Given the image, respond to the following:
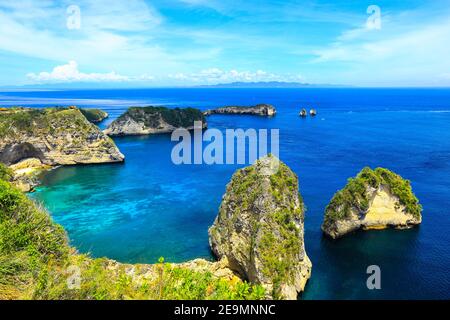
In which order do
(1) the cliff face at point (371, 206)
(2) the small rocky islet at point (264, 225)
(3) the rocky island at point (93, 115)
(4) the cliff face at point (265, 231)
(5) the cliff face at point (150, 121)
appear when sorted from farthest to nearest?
1. (3) the rocky island at point (93, 115)
2. (5) the cliff face at point (150, 121)
3. (1) the cliff face at point (371, 206)
4. (4) the cliff face at point (265, 231)
5. (2) the small rocky islet at point (264, 225)

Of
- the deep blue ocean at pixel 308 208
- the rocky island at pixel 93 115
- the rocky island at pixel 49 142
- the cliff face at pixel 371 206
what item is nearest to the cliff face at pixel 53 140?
the rocky island at pixel 49 142

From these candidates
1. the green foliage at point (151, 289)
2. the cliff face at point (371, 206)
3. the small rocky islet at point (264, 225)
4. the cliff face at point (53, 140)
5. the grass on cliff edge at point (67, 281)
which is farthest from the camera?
the cliff face at point (53, 140)

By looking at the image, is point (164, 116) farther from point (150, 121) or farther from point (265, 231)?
point (265, 231)

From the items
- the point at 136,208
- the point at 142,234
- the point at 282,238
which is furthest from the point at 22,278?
the point at 136,208

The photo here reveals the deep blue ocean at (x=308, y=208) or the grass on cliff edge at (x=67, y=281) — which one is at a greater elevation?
the grass on cliff edge at (x=67, y=281)

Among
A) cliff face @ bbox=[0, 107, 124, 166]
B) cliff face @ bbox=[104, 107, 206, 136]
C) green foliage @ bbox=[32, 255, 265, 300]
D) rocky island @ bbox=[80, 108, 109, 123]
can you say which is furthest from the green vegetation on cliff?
rocky island @ bbox=[80, 108, 109, 123]

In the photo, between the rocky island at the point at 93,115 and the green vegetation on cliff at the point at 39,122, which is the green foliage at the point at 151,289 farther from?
the rocky island at the point at 93,115
